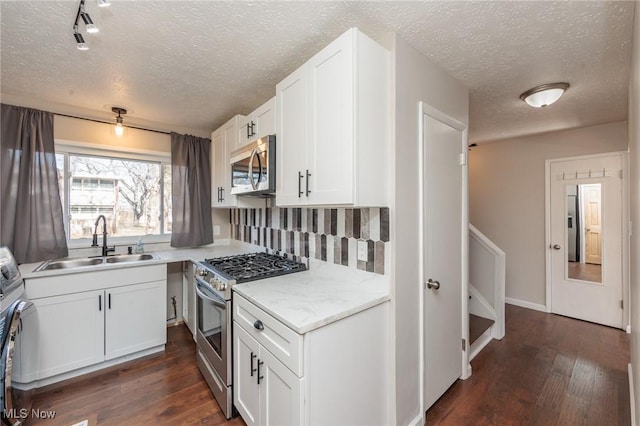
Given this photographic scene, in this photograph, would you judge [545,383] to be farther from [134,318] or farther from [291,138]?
[134,318]

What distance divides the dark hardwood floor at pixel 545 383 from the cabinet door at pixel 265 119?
235 centimetres

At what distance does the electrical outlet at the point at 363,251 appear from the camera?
182cm

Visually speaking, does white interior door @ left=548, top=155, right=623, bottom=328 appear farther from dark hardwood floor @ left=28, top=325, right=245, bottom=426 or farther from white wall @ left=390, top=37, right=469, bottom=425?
dark hardwood floor @ left=28, top=325, right=245, bottom=426

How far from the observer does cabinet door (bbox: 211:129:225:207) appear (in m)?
2.98

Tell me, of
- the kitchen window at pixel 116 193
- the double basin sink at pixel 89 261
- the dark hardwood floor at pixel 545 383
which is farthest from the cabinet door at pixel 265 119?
the dark hardwood floor at pixel 545 383

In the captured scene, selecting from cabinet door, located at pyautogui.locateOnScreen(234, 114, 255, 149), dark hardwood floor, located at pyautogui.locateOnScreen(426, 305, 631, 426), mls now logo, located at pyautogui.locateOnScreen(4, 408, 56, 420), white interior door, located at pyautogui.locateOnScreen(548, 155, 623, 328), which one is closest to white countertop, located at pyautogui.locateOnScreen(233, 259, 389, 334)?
dark hardwood floor, located at pyautogui.locateOnScreen(426, 305, 631, 426)

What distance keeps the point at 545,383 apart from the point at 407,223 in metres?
1.89

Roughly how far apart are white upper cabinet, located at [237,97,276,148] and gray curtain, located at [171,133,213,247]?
3.33ft

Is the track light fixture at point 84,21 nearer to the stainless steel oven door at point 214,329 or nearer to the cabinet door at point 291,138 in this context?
the cabinet door at point 291,138

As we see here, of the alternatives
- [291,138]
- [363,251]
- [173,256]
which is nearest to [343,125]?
[291,138]

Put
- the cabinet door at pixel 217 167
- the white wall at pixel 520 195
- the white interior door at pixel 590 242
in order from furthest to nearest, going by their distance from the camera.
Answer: the white wall at pixel 520 195
the white interior door at pixel 590 242
the cabinet door at pixel 217 167

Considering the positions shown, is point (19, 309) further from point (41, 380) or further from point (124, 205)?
point (124, 205)

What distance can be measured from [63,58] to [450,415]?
3.61 m

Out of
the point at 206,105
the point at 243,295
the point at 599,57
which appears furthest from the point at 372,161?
the point at 206,105
